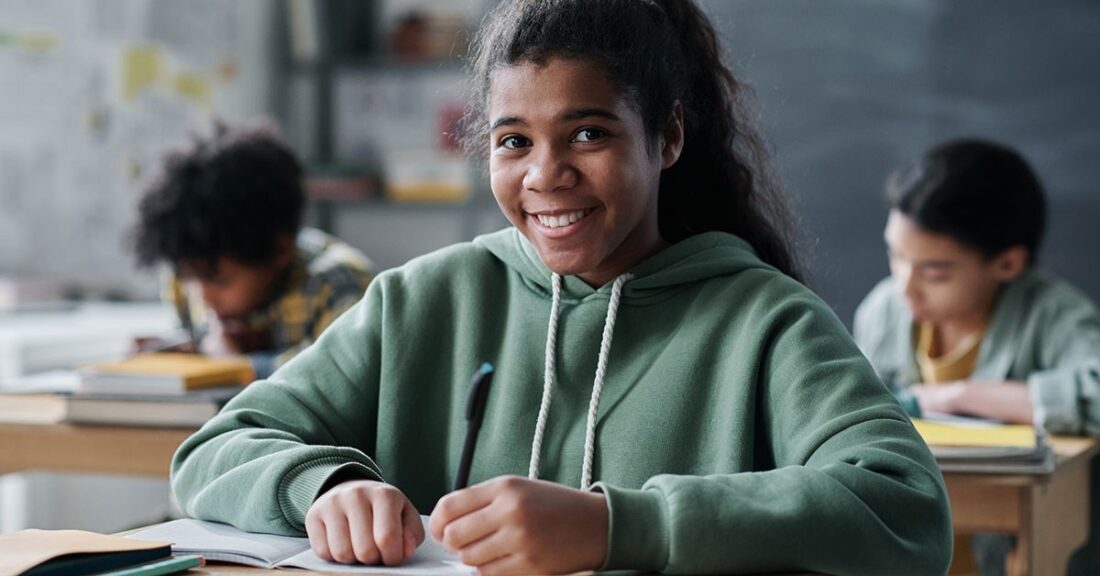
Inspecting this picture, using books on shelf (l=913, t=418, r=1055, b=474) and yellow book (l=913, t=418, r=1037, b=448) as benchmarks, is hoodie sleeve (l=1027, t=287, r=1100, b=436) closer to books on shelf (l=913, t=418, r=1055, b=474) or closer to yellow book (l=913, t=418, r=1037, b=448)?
yellow book (l=913, t=418, r=1037, b=448)

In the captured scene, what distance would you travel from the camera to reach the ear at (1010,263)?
252cm

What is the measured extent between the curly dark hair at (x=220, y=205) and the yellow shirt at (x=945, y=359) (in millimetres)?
1316

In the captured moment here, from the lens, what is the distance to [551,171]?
1188 mm

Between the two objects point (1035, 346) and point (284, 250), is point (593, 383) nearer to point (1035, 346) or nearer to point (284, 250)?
point (1035, 346)

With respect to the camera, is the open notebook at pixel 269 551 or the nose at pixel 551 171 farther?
the nose at pixel 551 171

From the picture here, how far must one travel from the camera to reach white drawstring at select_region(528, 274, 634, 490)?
1.25 m

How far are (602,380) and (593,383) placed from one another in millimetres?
11

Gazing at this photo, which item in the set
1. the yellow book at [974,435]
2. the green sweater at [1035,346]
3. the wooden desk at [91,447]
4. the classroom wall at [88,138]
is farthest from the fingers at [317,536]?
the classroom wall at [88,138]

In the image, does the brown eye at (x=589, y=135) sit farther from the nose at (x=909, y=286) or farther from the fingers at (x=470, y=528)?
the nose at (x=909, y=286)

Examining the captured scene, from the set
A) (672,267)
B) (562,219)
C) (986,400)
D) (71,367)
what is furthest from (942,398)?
(71,367)

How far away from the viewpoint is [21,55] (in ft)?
11.7

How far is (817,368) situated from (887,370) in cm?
149

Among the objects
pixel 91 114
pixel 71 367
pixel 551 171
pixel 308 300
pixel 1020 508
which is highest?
pixel 551 171

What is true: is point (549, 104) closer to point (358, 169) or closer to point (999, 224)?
point (999, 224)
